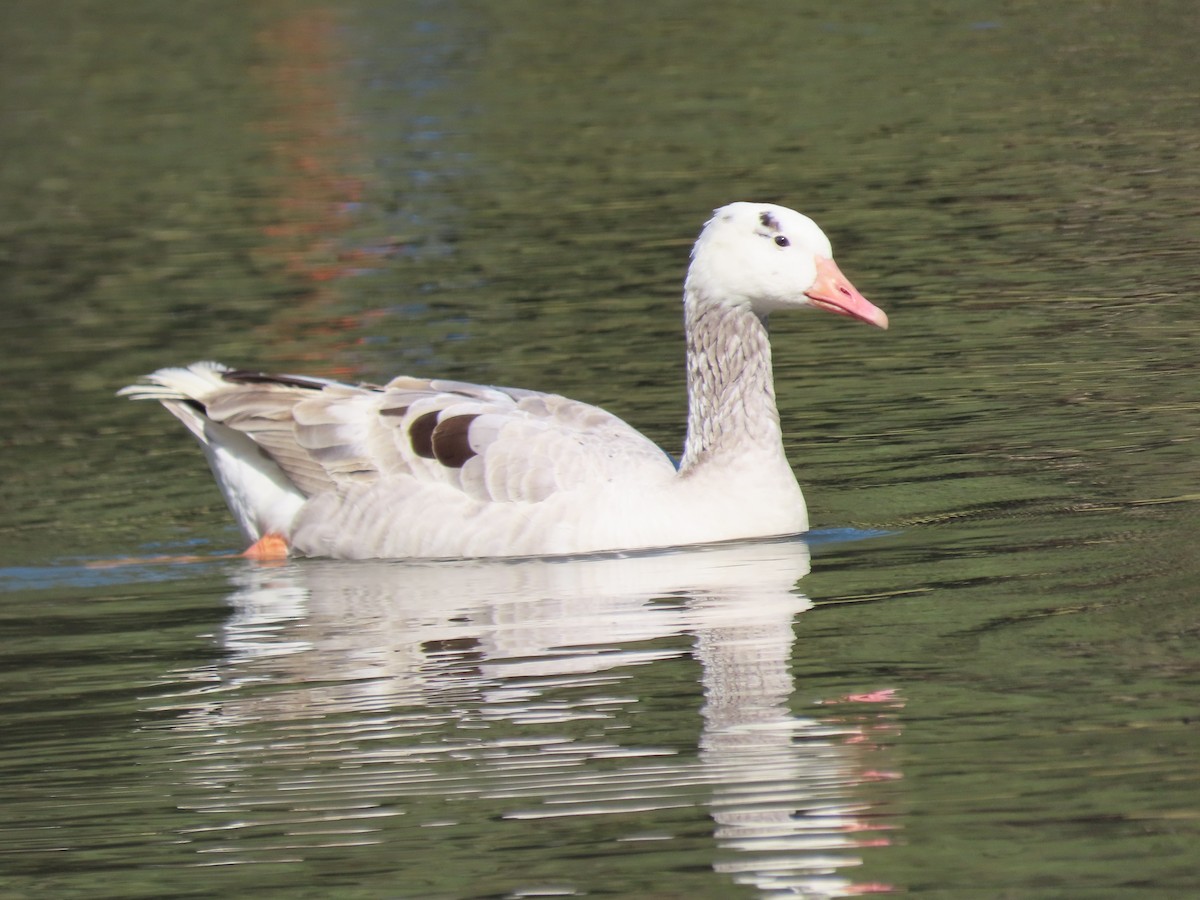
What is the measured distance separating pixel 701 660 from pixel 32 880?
2562 mm

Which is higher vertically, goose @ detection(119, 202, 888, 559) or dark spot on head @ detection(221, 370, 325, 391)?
dark spot on head @ detection(221, 370, 325, 391)

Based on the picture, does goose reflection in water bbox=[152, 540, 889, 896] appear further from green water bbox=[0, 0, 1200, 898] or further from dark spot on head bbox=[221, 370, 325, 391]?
dark spot on head bbox=[221, 370, 325, 391]

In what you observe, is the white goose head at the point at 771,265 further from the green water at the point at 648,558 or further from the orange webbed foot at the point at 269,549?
the orange webbed foot at the point at 269,549

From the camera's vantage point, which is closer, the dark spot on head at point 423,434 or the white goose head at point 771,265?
the white goose head at point 771,265

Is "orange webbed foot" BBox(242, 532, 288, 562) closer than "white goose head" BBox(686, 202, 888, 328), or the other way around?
"white goose head" BBox(686, 202, 888, 328)

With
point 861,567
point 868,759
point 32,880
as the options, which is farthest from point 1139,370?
point 32,880

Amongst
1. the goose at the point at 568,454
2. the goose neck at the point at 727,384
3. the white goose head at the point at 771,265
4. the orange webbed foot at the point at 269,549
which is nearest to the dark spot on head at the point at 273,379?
the goose at the point at 568,454

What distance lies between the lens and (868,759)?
6312mm

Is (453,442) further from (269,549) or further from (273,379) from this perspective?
(273,379)

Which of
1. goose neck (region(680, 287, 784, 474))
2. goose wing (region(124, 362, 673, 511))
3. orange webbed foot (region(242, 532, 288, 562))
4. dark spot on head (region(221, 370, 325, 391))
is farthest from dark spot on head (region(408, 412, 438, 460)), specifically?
goose neck (region(680, 287, 784, 474))

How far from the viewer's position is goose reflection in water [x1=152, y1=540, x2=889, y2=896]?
6.07 m

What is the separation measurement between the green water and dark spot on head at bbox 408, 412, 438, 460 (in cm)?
67

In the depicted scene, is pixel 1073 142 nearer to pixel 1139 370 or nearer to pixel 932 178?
pixel 932 178

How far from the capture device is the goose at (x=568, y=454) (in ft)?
32.0
